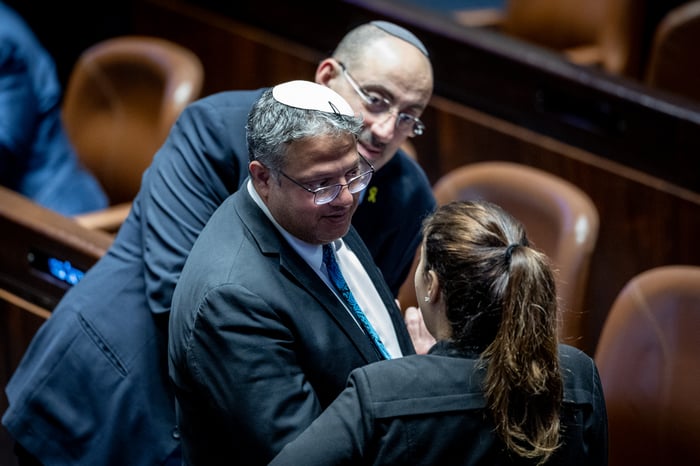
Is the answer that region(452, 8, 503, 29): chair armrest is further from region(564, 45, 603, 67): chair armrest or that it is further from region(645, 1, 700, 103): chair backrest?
region(645, 1, 700, 103): chair backrest

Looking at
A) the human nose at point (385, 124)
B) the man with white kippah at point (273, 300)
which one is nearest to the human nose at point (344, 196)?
the man with white kippah at point (273, 300)

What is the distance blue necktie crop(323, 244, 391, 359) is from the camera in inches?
59.2

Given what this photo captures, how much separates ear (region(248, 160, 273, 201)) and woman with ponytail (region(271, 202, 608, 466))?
Answer: 10.0 inches

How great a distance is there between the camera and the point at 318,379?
1.44 metres

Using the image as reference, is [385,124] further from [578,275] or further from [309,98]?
[578,275]

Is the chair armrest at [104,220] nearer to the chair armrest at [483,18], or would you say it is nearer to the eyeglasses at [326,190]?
the eyeglasses at [326,190]

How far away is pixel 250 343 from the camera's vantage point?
1346mm

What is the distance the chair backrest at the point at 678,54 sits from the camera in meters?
3.18

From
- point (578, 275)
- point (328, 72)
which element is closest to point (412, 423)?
point (328, 72)

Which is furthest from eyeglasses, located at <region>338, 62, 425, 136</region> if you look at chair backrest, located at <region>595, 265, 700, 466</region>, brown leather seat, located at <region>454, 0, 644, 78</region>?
brown leather seat, located at <region>454, 0, 644, 78</region>

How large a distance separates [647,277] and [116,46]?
173cm

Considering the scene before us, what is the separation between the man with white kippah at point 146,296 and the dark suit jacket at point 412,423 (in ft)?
1.67

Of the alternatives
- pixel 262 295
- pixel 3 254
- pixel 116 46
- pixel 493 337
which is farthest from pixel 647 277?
pixel 116 46

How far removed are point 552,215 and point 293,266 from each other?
98 centimetres
